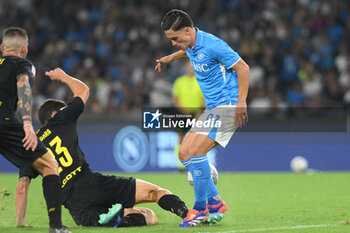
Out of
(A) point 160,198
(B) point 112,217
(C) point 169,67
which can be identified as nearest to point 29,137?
(B) point 112,217

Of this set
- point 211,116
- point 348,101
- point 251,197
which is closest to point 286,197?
point 251,197

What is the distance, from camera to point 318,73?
16.3 m

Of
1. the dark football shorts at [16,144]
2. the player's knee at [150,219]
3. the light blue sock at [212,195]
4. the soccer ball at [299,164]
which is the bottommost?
the soccer ball at [299,164]

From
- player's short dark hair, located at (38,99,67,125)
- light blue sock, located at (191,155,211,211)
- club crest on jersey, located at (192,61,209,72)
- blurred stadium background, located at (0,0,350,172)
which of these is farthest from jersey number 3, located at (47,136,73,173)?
blurred stadium background, located at (0,0,350,172)

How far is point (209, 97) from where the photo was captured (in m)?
6.35

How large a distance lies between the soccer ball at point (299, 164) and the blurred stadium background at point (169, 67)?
0.42 ft

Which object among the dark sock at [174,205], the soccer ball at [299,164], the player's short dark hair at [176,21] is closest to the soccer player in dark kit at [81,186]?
the dark sock at [174,205]

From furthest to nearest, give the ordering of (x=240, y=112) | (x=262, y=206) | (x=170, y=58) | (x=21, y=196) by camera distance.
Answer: (x=262, y=206), (x=170, y=58), (x=21, y=196), (x=240, y=112)

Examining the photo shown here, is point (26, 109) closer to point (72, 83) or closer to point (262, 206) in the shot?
point (72, 83)

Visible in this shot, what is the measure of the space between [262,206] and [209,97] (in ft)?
7.23

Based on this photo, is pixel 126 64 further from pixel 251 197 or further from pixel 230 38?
pixel 251 197

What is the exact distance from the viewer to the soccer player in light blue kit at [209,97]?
6082mm

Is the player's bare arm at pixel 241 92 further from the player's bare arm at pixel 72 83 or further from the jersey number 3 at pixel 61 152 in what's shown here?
the jersey number 3 at pixel 61 152

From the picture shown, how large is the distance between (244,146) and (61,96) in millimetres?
5103
